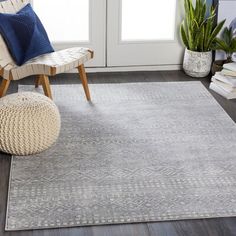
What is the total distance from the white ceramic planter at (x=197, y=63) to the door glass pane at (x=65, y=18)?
0.83m

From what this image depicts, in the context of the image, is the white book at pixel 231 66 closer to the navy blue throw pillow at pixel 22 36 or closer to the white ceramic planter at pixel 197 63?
the white ceramic planter at pixel 197 63

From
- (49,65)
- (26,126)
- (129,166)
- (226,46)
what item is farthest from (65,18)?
(129,166)

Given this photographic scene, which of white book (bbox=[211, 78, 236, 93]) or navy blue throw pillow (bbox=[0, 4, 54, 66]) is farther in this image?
white book (bbox=[211, 78, 236, 93])

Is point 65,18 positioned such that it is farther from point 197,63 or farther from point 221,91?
point 221,91

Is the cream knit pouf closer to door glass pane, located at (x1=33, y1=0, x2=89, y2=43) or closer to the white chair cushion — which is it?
the white chair cushion

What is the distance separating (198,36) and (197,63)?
0.71ft

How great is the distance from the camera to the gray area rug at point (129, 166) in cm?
251

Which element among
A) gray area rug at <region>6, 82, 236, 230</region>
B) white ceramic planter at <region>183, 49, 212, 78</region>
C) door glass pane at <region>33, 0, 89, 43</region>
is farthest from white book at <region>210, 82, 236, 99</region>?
door glass pane at <region>33, 0, 89, 43</region>

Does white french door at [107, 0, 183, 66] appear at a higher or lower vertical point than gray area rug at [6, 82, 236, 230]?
higher

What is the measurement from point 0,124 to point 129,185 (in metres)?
0.77

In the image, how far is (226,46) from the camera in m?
4.17

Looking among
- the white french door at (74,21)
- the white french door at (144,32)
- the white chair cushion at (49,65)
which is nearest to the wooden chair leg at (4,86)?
the white chair cushion at (49,65)

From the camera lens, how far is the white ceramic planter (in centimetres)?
422

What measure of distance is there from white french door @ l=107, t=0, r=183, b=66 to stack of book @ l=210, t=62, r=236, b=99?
0.57 m
